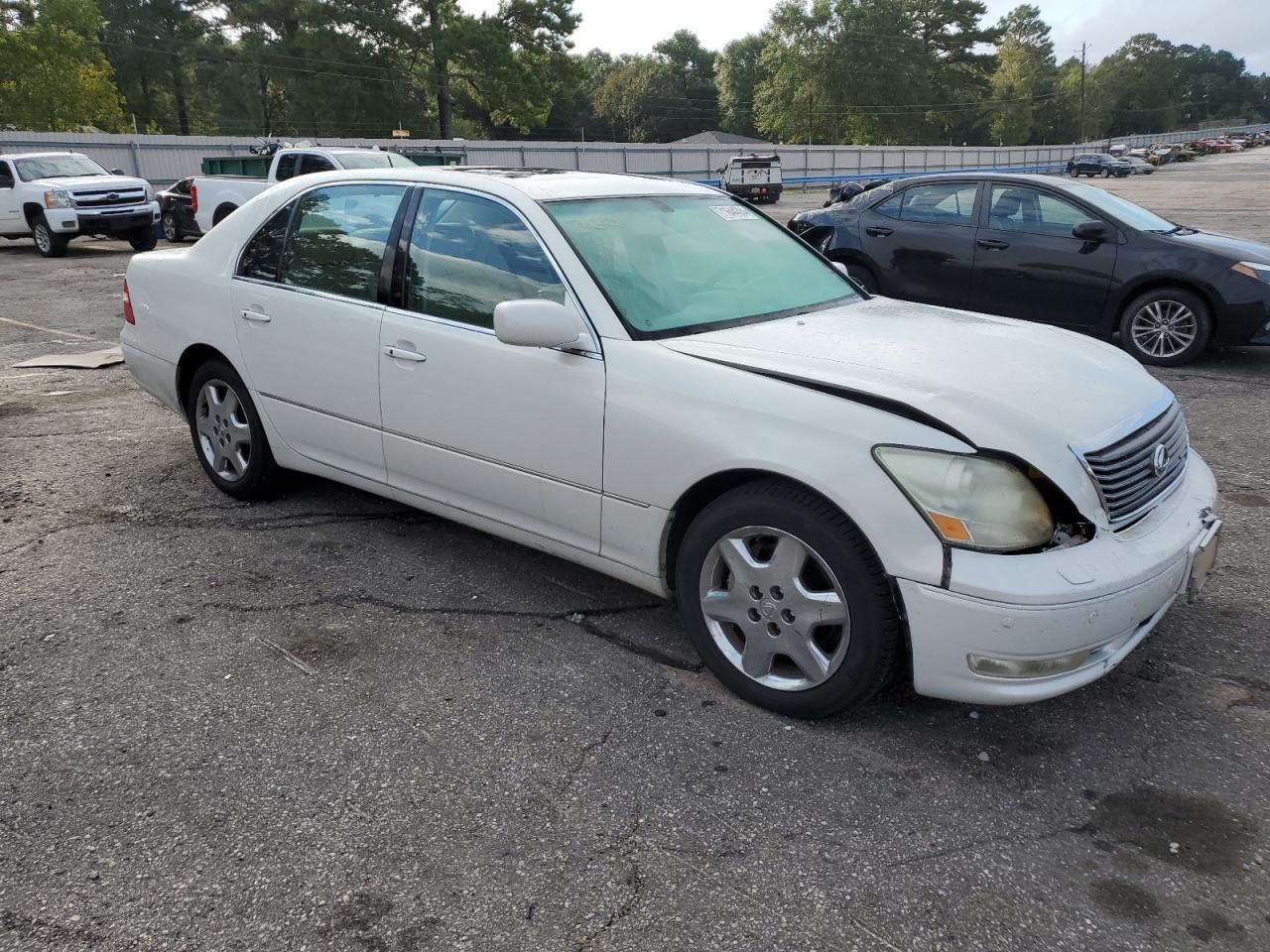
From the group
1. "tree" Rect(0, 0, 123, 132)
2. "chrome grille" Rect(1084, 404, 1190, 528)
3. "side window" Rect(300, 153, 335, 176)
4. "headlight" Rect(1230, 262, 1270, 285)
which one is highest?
"tree" Rect(0, 0, 123, 132)

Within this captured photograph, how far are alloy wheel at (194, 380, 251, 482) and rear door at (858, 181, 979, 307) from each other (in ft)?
20.0

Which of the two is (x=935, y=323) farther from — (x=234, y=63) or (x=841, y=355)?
(x=234, y=63)

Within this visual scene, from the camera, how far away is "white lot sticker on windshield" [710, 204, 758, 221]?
4.22m

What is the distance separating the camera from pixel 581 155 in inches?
1574

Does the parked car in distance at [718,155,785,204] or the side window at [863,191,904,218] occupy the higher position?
the parked car in distance at [718,155,785,204]

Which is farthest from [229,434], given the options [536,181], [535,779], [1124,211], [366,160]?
[366,160]

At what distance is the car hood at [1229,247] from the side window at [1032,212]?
2.55 ft

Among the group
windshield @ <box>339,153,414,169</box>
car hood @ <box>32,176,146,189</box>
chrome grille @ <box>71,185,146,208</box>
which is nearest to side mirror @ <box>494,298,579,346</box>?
windshield @ <box>339,153,414,169</box>

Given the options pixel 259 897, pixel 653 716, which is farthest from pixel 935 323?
pixel 259 897

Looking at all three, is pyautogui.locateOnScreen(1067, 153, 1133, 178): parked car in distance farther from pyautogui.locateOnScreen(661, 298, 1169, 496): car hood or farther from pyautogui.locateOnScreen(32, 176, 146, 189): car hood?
pyautogui.locateOnScreen(661, 298, 1169, 496): car hood

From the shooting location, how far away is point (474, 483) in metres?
3.74

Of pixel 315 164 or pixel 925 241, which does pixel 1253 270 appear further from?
pixel 315 164

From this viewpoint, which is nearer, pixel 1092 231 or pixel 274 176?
pixel 1092 231

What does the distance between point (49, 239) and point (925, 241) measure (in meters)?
15.3
